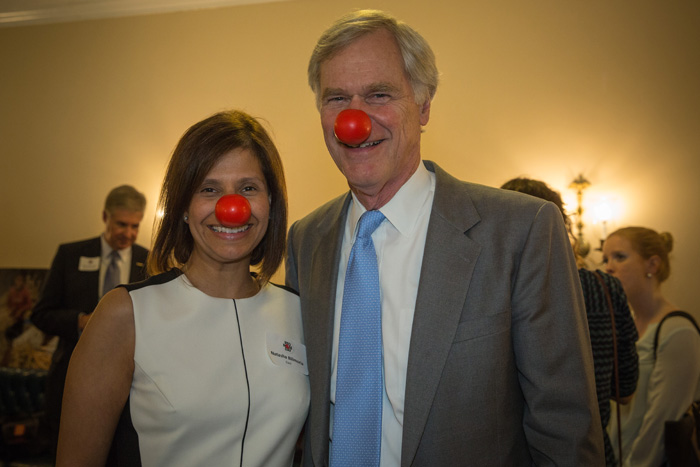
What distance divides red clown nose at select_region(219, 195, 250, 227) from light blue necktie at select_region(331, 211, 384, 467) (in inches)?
15.5

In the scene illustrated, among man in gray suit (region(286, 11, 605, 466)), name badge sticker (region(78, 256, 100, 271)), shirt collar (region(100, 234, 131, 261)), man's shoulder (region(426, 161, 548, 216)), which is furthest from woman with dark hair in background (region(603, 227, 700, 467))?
name badge sticker (region(78, 256, 100, 271))

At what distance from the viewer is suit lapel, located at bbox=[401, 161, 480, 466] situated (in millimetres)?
1577

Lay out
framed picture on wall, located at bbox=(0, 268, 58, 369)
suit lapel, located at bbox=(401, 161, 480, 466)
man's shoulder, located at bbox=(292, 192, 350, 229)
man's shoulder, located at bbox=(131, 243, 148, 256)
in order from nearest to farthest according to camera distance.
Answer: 1. suit lapel, located at bbox=(401, 161, 480, 466)
2. man's shoulder, located at bbox=(292, 192, 350, 229)
3. man's shoulder, located at bbox=(131, 243, 148, 256)
4. framed picture on wall, located at bbox=(0, 268, 58, 369)

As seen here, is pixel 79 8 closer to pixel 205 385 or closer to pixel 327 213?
pixel 327 213

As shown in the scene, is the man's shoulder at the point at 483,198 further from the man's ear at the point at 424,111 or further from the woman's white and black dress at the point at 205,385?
the woman's white and black dress at the point at 205,385

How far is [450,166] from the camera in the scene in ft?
19.8

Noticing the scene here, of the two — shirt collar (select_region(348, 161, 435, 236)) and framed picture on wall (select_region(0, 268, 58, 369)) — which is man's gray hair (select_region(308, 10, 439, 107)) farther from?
framed picture on wall (select_region(0, 268, 58, 369))

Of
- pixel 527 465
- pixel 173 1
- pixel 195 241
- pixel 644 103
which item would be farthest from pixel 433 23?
pixel 527 465

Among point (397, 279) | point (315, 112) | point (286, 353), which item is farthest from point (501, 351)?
point (315, 112)

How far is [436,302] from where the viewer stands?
164 centimetres

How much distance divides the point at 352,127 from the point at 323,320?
0.66 metres

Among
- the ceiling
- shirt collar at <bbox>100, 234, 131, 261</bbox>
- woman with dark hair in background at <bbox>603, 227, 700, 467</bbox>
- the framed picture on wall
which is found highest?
the ceiling

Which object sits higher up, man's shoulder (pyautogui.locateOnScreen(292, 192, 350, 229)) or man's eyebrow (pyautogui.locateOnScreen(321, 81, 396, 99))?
man's eyebrow (pyautogui.locateOnScreen(321, 81, 396, 99))

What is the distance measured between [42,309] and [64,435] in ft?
8.87
